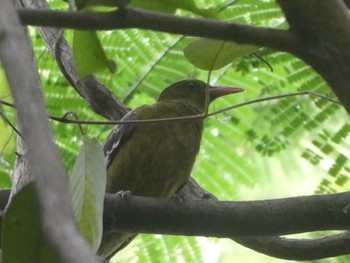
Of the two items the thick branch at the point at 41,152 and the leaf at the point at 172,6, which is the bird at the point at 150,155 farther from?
the thick branch at the point at 41,152

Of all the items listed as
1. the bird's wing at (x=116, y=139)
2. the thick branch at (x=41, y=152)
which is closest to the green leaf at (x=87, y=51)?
the thick branch at (x=41, y=152)

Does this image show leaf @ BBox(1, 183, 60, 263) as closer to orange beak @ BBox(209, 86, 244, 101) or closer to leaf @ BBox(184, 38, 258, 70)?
leaf @ BBox(184, 38, 258, 70)

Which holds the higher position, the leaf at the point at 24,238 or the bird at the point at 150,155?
the leaf at the point at 24,238

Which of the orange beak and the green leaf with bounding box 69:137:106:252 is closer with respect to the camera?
the green leaf with bounding box 69:137:106:252

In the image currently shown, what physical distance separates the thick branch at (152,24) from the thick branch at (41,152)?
0.37m

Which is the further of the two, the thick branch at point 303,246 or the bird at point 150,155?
the bird at point 150,155

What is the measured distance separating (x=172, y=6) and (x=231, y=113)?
2293 mm

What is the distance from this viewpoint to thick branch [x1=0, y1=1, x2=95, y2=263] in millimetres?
688

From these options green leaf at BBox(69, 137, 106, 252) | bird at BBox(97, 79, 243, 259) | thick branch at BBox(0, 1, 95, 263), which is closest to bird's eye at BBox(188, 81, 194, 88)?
bird at BBox(97, 79, 243, 259)

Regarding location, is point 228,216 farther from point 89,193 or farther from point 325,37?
point 325,37

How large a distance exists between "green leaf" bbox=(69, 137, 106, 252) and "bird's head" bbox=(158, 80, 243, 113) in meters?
2.09

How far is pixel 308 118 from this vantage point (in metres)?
3.60

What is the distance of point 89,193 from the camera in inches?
58.1

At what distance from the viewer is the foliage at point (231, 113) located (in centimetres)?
344
